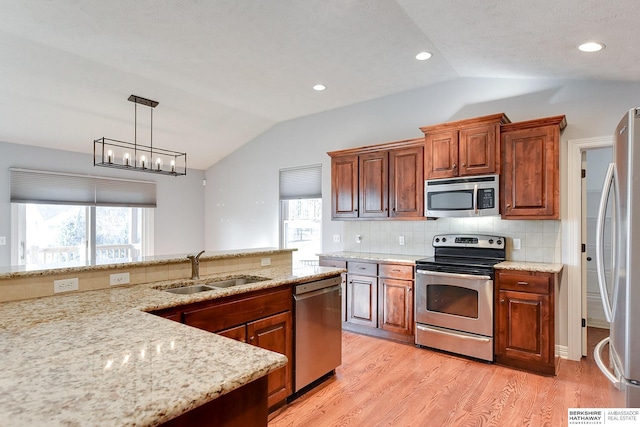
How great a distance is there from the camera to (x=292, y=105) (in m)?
5.07

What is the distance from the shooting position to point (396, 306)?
3.93m

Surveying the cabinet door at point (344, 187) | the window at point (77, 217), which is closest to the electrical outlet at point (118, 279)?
the window at point (77, 217)

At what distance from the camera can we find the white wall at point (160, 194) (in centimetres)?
483

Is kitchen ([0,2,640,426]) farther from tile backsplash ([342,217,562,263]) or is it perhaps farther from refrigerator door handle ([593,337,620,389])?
refrigerator door handle ([593,337,620,389])

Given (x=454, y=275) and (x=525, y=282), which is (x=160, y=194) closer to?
(x=454, y=275)

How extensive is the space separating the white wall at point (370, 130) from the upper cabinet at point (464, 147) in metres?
0.49

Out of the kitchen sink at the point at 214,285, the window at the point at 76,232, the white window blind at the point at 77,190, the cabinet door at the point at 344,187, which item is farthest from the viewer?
the window at the point at 76,232

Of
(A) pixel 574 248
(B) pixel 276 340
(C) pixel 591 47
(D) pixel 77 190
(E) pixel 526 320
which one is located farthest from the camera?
(D) pixel 77 190

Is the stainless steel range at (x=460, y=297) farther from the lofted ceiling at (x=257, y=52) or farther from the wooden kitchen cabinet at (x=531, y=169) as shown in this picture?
the lofted ceiling at (x=257, y=52)

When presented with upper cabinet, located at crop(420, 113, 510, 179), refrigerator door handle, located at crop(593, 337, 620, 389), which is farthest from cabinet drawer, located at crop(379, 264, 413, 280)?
refrigerator door handle, located at crop(593, 337, 620, 389)

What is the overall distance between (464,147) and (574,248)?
1.41m

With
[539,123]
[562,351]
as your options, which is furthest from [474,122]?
[562,351]

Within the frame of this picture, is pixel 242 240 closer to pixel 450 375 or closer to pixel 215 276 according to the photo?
pixel 215 276

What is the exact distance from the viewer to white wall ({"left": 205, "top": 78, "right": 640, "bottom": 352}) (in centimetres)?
341
